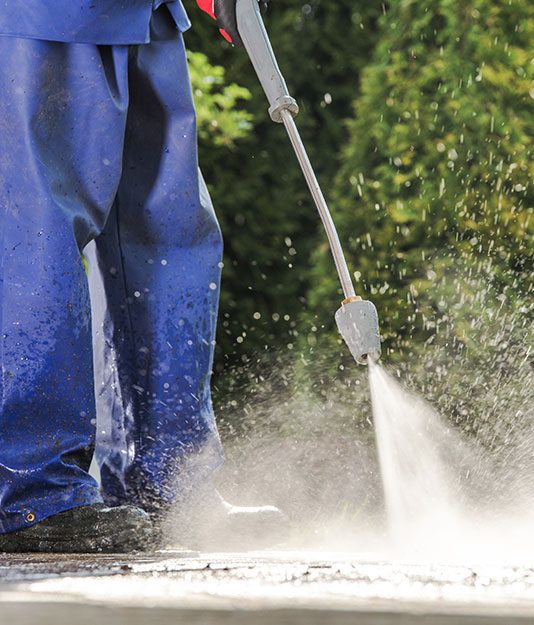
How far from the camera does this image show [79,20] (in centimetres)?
218

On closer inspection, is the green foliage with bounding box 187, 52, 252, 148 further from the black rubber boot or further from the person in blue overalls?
the black rubber boot

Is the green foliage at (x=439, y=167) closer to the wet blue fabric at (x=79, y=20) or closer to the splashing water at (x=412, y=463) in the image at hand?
the splashing water at (x=412, y=463)

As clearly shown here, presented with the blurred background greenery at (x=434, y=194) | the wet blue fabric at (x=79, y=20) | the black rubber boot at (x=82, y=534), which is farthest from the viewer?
the blurred background greenery at (x=434, y=194)

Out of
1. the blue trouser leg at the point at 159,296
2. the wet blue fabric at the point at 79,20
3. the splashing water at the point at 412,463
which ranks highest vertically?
the wet blue fabric at the point at 79,20

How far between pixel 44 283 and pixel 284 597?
1.18 metres

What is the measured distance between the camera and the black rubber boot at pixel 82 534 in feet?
6.64

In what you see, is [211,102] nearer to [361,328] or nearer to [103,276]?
[103,276]

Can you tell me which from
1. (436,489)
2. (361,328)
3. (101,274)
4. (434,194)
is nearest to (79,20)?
(101,274)

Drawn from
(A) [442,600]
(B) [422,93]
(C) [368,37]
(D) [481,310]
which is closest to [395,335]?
(D) [481,310]

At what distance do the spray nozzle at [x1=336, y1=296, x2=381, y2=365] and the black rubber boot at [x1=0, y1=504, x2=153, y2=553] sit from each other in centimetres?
49

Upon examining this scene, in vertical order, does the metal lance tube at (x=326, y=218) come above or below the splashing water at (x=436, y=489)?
above

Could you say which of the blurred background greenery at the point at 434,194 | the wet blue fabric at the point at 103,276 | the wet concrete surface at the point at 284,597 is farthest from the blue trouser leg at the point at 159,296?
the blurred background greenery at the point at 434,194

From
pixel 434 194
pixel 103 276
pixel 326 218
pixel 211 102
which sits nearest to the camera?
pixel 326 218

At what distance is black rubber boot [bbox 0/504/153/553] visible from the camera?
2.03m
